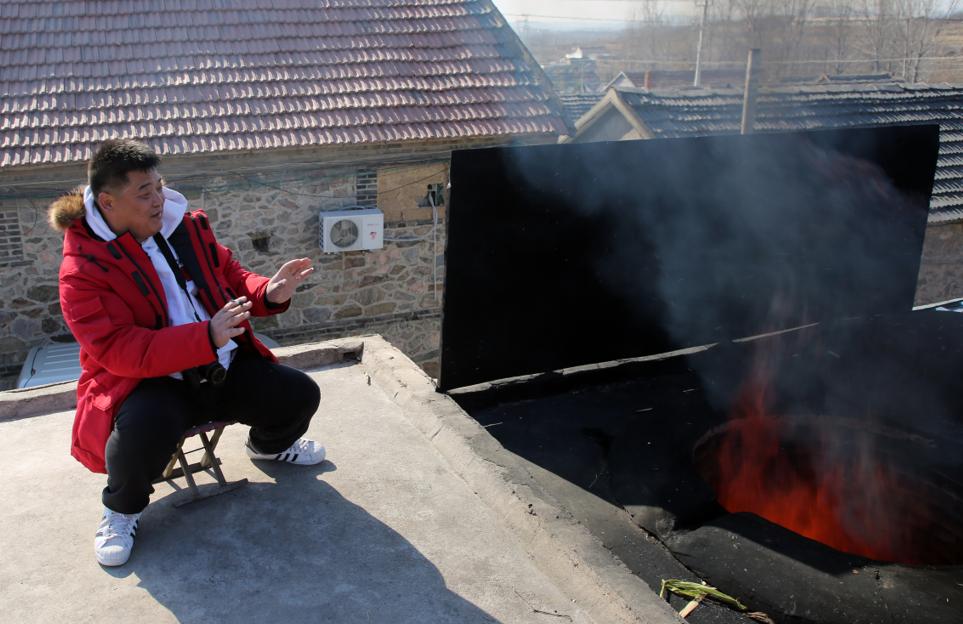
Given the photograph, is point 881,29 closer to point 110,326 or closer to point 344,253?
point 344,253

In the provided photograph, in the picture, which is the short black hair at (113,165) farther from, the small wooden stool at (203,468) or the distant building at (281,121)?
the distant building at (281,121)

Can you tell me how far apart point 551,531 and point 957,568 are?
180cm

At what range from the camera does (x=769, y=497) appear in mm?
4805

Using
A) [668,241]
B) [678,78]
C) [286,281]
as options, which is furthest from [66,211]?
[678,78]

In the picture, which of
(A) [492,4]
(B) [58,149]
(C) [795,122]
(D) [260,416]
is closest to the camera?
(D) [260,416]

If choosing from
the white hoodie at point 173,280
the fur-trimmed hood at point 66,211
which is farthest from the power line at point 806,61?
the fur-trimmed hood at point 66,211

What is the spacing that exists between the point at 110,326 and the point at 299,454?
113 centimetres

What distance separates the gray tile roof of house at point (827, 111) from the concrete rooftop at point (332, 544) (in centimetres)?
924

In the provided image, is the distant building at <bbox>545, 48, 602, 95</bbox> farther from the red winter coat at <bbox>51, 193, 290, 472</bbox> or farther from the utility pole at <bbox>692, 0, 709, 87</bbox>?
the red winter coat at <bbox>51, 193, 290, 472</bbox>

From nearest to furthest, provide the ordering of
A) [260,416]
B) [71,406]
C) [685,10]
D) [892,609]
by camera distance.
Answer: [892,609]
[260,416]
[71,406]
[685,10]

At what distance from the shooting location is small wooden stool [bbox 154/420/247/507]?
3495 millimetres

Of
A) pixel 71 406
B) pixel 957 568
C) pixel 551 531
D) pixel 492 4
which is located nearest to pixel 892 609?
pixel 957 568

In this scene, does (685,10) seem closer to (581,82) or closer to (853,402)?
(581,82)

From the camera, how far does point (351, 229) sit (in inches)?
372
